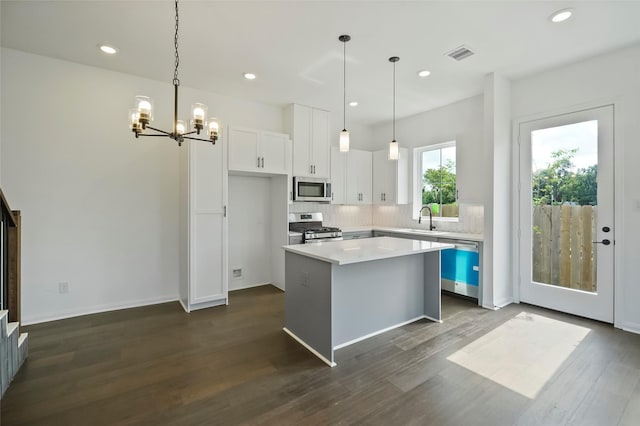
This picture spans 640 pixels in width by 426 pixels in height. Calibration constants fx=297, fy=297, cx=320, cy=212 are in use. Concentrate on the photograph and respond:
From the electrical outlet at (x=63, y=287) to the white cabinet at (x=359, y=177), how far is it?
420 cm

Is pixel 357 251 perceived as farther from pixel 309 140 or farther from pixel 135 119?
pixel 309 140

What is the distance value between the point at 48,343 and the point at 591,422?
173 inches

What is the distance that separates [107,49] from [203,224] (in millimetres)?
2159

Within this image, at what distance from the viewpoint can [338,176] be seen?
213 inches

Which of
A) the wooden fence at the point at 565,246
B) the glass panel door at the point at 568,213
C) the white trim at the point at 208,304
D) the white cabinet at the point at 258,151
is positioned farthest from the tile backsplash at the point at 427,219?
the white trim at the point at 208,304

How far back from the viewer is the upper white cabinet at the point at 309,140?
484 centimetres

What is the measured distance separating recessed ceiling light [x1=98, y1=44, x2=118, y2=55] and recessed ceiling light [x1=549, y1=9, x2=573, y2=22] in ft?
14.0

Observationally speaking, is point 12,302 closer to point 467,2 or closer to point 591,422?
point 591,422

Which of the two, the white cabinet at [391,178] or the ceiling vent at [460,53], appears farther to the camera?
the white cabinet at [391,178]

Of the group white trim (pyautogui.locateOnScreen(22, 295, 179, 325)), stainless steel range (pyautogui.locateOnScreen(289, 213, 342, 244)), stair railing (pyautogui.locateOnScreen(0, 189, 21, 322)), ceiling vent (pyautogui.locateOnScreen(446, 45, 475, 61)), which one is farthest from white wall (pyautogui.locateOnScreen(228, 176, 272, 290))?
ceiling vent (pyautogui.locateOnScreen(446, 45, 475, 61))

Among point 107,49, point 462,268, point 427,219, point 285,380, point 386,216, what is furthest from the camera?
point 386,216

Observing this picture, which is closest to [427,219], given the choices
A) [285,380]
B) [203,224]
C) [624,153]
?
[624,153]

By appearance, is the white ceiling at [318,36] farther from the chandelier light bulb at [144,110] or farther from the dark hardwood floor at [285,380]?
the dark hardwood floor at [285,380]

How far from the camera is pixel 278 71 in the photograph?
3715 millimetres
